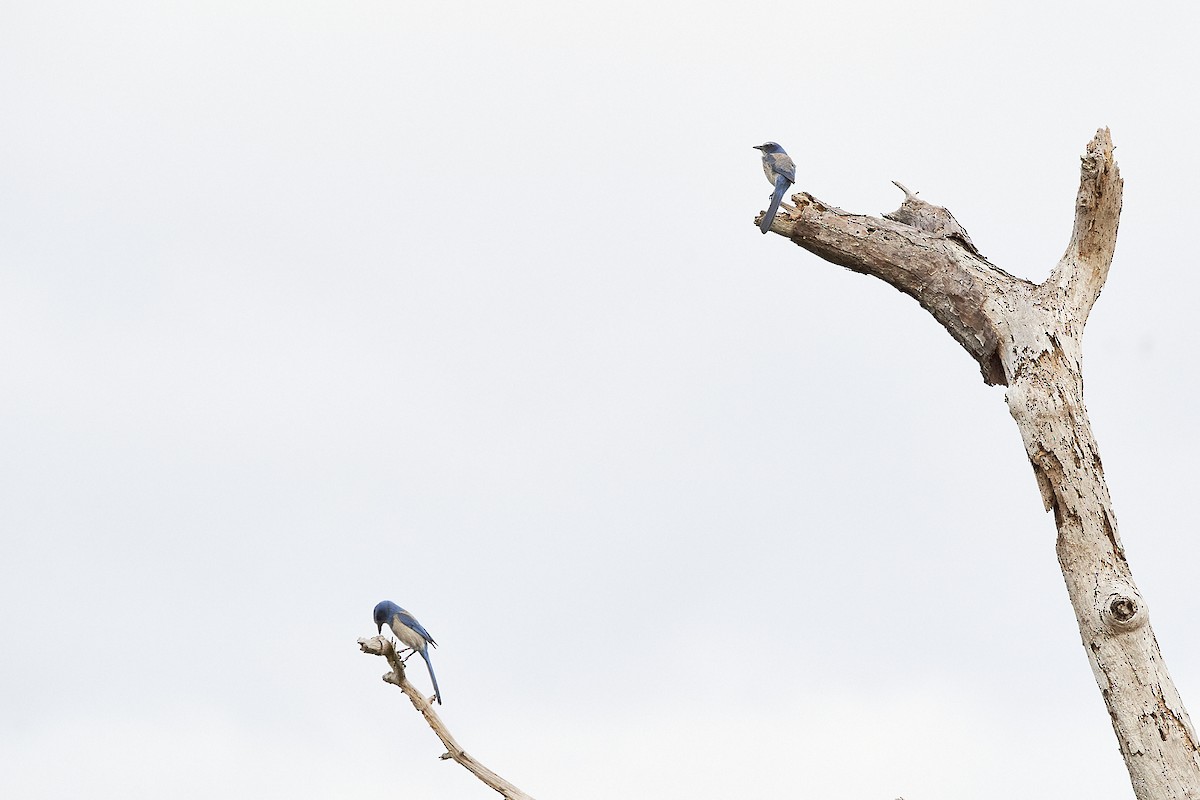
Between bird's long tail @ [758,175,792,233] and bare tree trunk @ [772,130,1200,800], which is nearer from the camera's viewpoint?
bare tree trunk @ [772,130,1200,800]

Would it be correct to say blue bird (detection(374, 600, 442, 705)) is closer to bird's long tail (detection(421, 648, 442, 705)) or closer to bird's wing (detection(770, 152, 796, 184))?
bird's long tail (detection(421, 648, 442, 705))

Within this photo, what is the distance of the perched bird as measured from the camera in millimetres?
8922

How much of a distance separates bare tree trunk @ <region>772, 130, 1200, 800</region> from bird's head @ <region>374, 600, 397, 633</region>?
3.69 m

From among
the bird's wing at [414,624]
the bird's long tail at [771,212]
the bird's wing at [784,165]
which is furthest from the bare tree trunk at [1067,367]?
the bird's wing at [414,624]

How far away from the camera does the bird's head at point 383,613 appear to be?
9523 millimetres

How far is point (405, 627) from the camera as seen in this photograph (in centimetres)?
945

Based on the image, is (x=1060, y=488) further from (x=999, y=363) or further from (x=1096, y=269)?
(x=1096, y=269)

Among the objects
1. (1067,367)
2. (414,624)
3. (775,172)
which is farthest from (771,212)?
(414,624)

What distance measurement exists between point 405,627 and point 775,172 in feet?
13.5

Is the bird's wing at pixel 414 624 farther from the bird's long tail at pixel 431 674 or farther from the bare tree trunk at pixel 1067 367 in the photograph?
the bare tree trunk at pixel 1067 367

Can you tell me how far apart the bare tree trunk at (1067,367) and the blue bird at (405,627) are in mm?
3642

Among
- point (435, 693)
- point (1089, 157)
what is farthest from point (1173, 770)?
point (435, 693)

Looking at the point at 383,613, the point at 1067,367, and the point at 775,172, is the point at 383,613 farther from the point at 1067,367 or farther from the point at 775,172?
the point at 1067,367

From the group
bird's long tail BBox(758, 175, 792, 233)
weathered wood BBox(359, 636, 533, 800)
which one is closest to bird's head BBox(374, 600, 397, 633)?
weathered wood BBox(359, 636, 533, 800)
